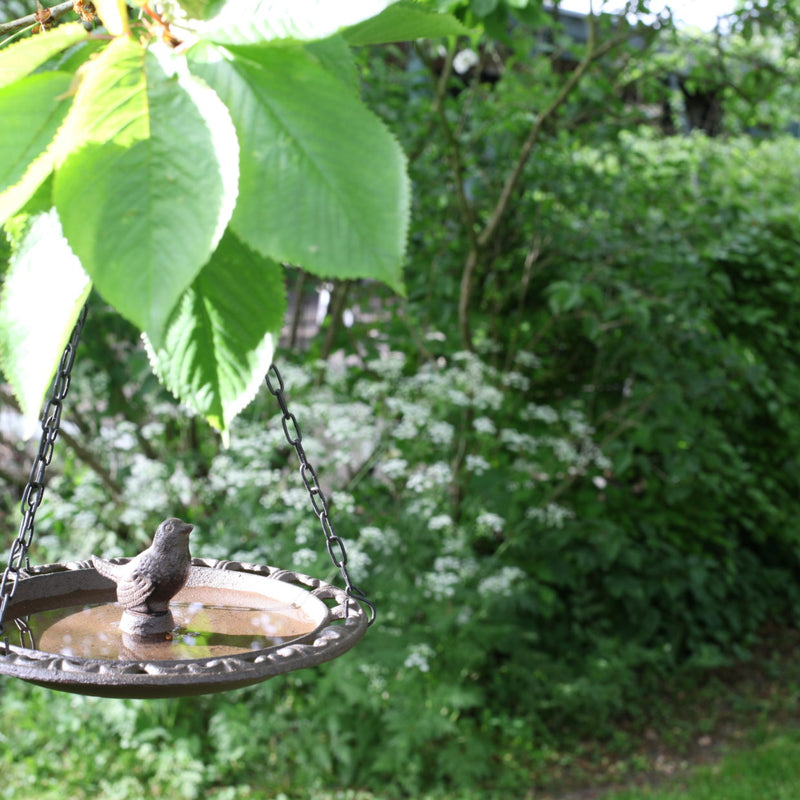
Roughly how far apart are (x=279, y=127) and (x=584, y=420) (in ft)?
13.6

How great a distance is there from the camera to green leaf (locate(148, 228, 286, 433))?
0.43 metres

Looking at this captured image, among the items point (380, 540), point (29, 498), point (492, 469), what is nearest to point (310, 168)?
point (29, 498)

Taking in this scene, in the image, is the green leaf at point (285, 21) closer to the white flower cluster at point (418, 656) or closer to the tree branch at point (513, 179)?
the white flower cluster at point (418, 656)

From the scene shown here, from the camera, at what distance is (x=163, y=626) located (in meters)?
1.10

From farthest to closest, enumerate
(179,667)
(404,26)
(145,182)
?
(179,667) < (404,26) < (145,182)

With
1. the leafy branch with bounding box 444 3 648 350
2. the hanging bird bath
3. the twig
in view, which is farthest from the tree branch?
the twig

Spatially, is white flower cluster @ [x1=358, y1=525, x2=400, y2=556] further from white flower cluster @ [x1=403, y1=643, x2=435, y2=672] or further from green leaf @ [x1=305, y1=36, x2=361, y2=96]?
green leaf @ [x1=305, y1=36, x2=361, y2=96]

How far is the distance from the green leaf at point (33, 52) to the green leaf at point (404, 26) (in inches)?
5.1

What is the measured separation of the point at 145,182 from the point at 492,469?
3.86 meters

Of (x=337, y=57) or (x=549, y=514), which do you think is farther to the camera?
(x=549, y=514)

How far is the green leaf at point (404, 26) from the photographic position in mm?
430

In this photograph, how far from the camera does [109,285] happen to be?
0.32 metres

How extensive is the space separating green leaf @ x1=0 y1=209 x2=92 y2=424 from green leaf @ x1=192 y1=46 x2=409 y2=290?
109 millimetres

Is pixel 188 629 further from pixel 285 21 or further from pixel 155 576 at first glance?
pixel 285 21
